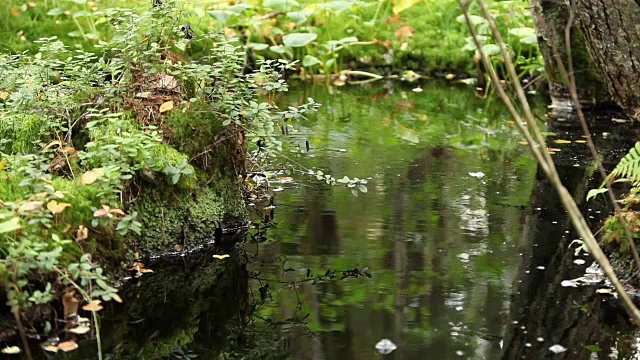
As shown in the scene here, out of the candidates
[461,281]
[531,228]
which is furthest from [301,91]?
[461,281]

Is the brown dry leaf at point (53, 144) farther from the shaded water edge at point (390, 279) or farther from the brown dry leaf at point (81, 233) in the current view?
the shaded water edge at point (390, 279)

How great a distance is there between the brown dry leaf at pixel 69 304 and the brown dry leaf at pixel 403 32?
7403 millimetres

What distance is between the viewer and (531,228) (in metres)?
4.69

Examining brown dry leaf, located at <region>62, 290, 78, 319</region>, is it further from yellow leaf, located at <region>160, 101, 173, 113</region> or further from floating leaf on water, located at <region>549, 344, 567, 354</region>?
floating leaf on water, located at <region>549, 344, 567, 354</region>

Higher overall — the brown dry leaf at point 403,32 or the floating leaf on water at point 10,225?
the floating leaf on water at point 10,225

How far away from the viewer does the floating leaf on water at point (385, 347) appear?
3.19 metres

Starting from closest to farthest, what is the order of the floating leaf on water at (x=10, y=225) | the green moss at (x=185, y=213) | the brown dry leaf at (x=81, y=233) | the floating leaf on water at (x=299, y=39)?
the floating leaf on water at (x=10, y=225)
the brown dry leaf at (x=81, y=233)
the green moss at (x=185, y=213)
the floating leaf on water at (x=299, y=39)

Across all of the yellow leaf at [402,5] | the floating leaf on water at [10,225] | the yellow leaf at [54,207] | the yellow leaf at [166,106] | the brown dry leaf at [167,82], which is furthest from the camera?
the yellow leaf at [402,5]

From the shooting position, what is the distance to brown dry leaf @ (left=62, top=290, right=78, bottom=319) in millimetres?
3287

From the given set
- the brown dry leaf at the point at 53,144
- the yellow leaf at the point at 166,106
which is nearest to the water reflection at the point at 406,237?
the yellow leaf at the point at 166,106

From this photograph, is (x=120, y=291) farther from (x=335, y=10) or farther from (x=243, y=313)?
(x=335, y=10)

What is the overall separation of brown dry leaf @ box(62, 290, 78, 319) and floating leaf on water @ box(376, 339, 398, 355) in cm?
112

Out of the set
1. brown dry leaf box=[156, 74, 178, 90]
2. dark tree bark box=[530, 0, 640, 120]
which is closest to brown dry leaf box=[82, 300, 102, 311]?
brown dry leaf box=[156, 74, 178, 90]

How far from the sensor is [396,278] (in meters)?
3.92
